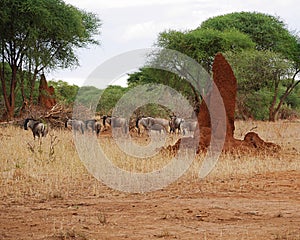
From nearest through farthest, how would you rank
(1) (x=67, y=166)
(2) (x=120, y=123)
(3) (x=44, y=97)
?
1. (1) (x=67, y=166)
2. (2) (x=120, y=123)
3. (3) (x=44, y=97)

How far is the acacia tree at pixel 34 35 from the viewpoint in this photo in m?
20.2

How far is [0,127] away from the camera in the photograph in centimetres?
1819

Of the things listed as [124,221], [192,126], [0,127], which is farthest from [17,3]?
[124,221]

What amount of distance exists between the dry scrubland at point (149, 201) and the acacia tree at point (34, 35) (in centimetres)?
939

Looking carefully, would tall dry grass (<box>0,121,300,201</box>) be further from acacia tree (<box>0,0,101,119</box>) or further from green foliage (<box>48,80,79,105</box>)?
green foliage (<box>48,80,79,105</box>)

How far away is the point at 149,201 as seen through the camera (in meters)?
7.50

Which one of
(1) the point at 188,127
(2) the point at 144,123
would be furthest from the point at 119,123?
(1) the point at 188,127

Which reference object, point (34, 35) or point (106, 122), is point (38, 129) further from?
point (34, 35)

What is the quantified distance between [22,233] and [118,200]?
212 centimetres

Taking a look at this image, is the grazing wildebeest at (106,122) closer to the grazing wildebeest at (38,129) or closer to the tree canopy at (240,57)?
the grazing wildebeest at (38,129)

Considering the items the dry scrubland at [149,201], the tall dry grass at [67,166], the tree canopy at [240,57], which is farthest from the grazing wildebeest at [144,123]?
the dry scrubland at [149,201]

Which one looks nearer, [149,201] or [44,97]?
[149,201]

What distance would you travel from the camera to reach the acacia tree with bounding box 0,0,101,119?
2020 centimetres

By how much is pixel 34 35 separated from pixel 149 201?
14.7m
